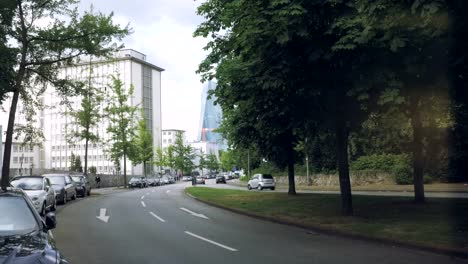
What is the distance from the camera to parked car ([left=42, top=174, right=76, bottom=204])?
26.8 meters

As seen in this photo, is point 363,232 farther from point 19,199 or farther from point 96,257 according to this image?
point 19,199

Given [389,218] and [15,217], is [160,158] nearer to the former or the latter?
[389,218]

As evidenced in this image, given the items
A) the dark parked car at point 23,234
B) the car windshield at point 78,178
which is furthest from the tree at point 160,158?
the dark parked car at point 23,234

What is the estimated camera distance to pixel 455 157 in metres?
38.8

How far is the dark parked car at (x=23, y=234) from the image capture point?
4.63 m

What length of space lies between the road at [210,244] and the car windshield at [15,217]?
10.2ft

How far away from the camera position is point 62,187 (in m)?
27.3

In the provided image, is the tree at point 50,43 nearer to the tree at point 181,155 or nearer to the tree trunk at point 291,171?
the tree trunk at point 291,171

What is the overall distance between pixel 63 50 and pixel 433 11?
2300 cm

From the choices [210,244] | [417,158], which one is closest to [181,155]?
[417,158]

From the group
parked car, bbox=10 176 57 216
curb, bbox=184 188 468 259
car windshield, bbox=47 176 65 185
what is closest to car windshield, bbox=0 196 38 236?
curb, bbox=184 188 468 259

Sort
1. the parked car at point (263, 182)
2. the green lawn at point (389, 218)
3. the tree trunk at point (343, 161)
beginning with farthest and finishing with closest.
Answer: the parked car at point (263, 182) < the tree trunk at point (343, 161) < the green lawn at point (389, 218)

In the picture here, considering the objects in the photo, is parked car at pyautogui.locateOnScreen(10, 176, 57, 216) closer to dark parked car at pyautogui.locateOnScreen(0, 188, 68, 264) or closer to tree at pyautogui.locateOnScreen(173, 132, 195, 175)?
dark parked car at pyautogui.locateOnScreen(0, 188, 68, 264)

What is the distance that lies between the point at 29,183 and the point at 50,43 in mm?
9934
